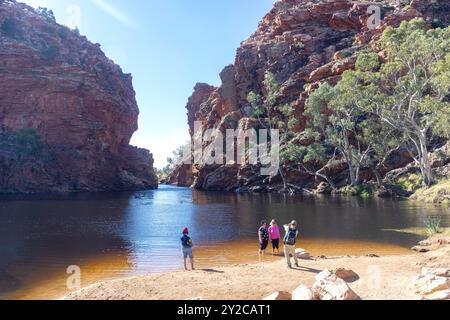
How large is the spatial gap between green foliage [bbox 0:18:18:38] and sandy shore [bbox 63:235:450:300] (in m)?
102

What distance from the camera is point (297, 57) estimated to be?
8869 centimetres

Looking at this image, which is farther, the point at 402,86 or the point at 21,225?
the point at 402,86

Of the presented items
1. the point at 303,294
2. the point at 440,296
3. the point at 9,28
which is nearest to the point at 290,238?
the point at 303,294

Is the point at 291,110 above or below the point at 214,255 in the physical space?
above

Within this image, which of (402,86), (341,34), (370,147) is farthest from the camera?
(341,34)

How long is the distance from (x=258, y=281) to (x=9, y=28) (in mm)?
107040

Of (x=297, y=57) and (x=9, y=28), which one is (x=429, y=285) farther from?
(x=9, y=28)

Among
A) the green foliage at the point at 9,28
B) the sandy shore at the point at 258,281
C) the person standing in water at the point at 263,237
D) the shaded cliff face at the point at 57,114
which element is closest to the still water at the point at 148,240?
the person standing in water at the point at 263,237

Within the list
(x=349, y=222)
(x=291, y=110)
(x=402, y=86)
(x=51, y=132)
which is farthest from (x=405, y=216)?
(x=51, y=132)

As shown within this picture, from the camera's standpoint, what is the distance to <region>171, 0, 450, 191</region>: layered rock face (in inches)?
3072

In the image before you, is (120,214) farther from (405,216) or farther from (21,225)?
(405,216)
